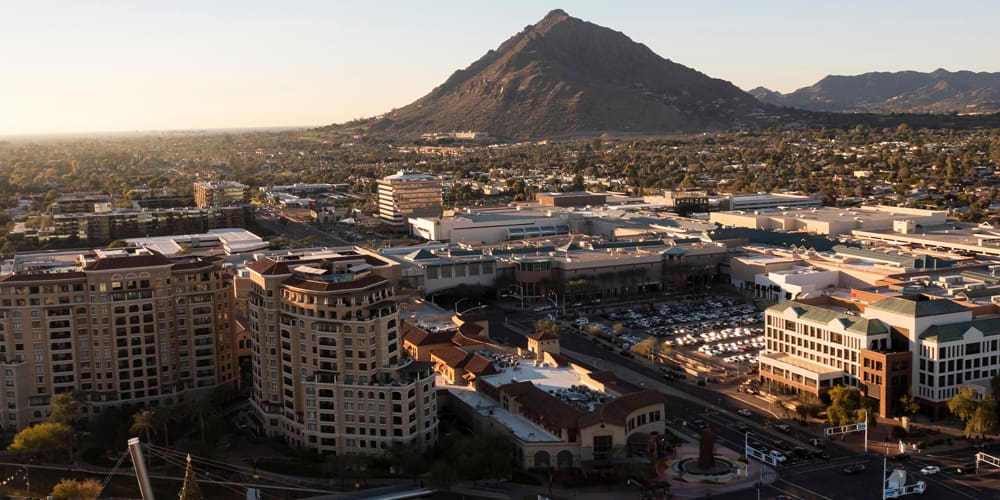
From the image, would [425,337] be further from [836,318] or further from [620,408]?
[836,318]

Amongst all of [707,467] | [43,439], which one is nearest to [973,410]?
[707,467]

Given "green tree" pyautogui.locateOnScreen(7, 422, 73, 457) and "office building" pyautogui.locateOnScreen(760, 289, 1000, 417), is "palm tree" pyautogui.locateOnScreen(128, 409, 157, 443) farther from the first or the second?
"office building" pyautogui.locateOnScreen(760, 289, 1000, 417)

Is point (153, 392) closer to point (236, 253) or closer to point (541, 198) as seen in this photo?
point (236, 253)

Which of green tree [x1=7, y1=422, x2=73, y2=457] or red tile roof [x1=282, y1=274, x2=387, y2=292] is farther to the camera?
green tree [x1=7, y1=422, x2=73, y2=457]

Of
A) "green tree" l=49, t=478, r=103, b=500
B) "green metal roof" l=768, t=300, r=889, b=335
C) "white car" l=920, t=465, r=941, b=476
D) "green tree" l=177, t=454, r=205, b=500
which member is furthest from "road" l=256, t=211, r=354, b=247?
"white car" l=920, t=465, r=941, b=476

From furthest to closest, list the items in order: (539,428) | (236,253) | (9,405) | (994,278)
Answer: (236,253), (994,278), (9,405), (539,428)

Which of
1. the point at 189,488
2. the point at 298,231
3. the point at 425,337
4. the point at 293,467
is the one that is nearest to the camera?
the point at 189,488

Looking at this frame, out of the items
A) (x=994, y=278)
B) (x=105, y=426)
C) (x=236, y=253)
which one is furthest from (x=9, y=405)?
(x=994, y=278)
